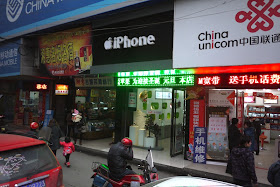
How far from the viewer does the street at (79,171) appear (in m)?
6.81

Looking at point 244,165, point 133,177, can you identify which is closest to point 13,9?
point 133,177

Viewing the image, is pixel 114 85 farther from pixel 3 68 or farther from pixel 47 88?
pixel 3 68

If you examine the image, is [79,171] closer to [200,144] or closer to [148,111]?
[200,144]

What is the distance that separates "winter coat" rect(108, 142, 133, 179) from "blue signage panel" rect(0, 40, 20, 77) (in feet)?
36.3

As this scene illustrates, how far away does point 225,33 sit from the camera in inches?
280

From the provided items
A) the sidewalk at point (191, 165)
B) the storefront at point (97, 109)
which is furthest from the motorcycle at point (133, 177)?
the storefront at point (97, 109)

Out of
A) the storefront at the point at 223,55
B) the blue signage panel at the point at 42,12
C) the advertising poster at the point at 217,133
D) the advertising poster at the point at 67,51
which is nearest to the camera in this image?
the storefront at the point at 223,55

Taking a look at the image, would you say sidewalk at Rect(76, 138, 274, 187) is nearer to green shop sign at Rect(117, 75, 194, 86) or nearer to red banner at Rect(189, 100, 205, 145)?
red banner at Rect(189, 100, 205, 145)

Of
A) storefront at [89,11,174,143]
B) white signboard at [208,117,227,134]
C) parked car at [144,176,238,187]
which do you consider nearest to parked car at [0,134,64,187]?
parked car at [144,176,238,187]

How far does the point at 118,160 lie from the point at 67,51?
8.99 m

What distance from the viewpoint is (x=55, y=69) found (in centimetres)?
1306

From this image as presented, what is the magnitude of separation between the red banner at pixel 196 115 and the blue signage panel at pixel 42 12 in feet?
15.1

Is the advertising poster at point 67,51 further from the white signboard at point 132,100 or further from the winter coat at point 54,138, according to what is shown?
the winter coat at point 54,138

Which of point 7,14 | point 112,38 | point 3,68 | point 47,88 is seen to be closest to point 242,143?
point 112,38
